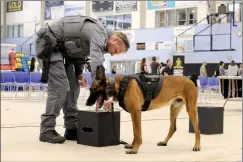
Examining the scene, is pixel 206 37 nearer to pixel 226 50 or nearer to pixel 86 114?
pixel 226 50

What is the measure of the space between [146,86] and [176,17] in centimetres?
2075

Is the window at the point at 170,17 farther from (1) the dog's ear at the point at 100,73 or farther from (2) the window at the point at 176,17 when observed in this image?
(1) the dog's ear at the point at 100,73

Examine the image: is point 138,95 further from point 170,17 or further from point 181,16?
point 170,17

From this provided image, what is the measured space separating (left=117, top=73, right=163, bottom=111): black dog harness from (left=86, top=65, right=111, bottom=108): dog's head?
0.13 metres

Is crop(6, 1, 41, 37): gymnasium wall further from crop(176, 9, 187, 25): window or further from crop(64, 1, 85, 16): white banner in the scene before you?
crop(176, 9, 187, 25): window

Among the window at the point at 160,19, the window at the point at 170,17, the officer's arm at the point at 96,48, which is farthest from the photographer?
the window at the point at 160,19

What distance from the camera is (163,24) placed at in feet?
80.1

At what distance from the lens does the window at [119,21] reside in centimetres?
2545

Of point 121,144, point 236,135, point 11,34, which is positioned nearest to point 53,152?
point 121,144

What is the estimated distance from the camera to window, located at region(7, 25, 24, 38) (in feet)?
99.8

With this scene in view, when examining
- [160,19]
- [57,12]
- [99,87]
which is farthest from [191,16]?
[99,87]

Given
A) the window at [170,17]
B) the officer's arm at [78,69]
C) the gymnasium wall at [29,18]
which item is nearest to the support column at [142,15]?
the window at [170,17]

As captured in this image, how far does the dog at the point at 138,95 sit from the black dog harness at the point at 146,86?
0.09 ft

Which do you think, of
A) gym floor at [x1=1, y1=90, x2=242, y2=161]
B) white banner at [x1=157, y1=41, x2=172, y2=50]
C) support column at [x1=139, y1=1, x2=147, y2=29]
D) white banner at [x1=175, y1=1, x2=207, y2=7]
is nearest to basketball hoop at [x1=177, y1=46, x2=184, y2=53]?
white banner at [x1=157, y1=41, x2=172, y2=50]
